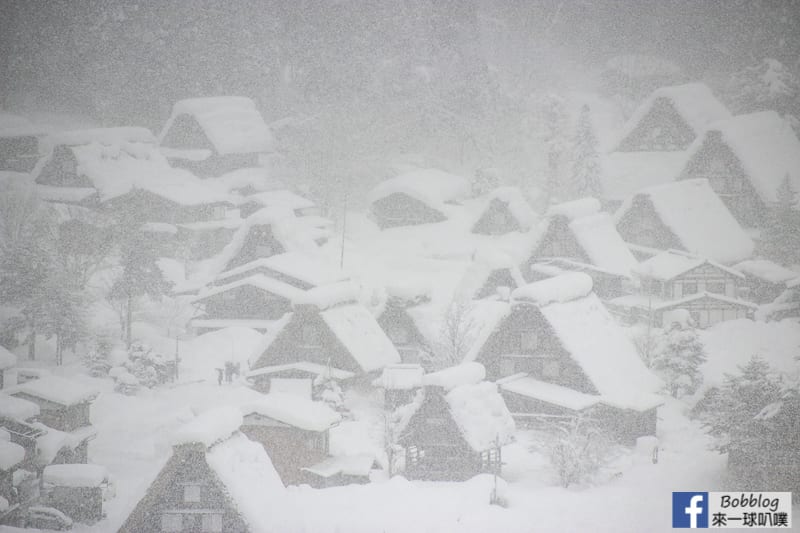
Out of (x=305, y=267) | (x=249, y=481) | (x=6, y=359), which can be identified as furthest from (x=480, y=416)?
(x=6, y=359)

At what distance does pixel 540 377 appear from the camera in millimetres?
16984

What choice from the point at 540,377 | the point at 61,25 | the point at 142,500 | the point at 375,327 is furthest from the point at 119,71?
the point at 540,377

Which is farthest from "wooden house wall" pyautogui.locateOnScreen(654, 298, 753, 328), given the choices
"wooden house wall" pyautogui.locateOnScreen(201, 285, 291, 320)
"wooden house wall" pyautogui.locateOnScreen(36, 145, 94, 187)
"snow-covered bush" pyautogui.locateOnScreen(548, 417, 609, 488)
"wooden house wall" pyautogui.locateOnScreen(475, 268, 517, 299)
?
"wooden house wall" pyautogui.locateOnScreen(36, 145, 94, 187)

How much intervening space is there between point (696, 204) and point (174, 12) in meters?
12.2

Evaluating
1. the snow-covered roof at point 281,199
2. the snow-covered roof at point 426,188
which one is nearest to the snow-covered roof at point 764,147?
the snow-covered roof at point 426,188

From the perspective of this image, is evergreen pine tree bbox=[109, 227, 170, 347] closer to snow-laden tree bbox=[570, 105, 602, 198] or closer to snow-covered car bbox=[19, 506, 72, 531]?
snow-covered car bbox=[19, 506, 72, 531]

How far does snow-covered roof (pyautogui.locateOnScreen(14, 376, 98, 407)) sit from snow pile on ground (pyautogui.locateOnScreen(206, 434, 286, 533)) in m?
3.92

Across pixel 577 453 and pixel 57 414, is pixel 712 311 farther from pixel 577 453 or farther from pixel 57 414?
pixel 57 414

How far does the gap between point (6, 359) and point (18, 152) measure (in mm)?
4718

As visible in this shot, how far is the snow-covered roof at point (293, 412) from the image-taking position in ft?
44.9

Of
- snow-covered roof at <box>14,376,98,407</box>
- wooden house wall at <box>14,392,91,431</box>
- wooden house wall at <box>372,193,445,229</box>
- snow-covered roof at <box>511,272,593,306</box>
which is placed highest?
wooden house wall at <box>372,193,445,229</box>

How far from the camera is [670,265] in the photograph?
18281mm

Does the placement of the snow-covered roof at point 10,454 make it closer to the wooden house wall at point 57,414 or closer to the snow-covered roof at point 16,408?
the snow-covered roof at point 16,408

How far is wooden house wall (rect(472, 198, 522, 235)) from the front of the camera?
69.8 feet
